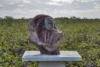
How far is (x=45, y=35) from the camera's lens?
4680 mm

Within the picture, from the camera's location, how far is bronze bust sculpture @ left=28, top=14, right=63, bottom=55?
15.0 ft

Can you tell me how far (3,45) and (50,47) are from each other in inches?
88.8

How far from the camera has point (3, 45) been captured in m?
6.59

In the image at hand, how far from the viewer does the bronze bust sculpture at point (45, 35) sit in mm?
4578

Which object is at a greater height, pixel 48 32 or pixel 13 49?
pixel 48 32

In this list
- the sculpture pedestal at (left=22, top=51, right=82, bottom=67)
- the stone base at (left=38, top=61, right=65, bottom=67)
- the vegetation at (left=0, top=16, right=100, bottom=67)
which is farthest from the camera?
the vegetation at (left=0, top=16, right=100, bottom=67)

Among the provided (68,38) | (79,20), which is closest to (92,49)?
(68,38)

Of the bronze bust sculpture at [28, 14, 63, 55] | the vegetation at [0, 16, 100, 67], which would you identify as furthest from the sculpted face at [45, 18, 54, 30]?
the vegetation at [0, 16, 100, 67]

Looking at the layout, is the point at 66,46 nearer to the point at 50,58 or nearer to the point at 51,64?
the point at 51,64

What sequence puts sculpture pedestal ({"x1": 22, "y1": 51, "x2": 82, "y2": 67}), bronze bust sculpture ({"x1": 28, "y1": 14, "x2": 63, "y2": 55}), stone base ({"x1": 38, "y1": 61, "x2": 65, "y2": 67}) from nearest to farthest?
sculpture pedestal ({"x1": 22, "y1": 51, "x2": 82, "y2": 67}) → bronze bust sculpture ({"x1": 28, "y1": 14, "x2": 63, "y2": 55}) → stone base ({"x1": 38, "y1": 61, "x2": 65, "y2": 67})

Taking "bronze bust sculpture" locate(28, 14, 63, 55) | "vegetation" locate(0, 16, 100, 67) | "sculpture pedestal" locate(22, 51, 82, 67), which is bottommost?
"vegetation" locate(0, 16, 100, 67)

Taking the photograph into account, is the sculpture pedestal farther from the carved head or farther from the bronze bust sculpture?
the carved head

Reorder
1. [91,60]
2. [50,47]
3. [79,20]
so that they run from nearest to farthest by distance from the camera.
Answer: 1. [50,47]
2. [91,60]
3. [79,20]

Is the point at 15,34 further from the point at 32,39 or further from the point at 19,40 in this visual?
the point at 32,39
